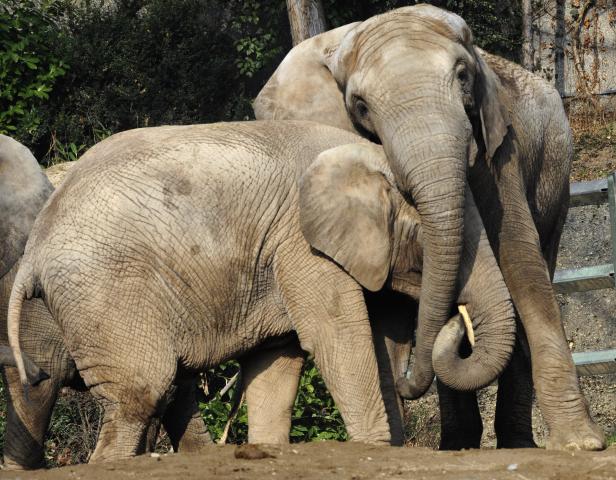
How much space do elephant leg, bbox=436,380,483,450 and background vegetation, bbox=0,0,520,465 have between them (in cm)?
593

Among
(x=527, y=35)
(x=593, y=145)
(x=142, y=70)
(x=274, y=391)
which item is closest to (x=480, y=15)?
(x=527, y=35)

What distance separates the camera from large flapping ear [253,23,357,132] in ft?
27.2

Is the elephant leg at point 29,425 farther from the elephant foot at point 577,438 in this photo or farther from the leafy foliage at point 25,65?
the leafy foliage at point 25,65

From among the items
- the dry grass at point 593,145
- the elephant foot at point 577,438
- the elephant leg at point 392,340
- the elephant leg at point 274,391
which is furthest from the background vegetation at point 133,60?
the elephant foot at point 577,438

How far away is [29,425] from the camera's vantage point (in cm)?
933

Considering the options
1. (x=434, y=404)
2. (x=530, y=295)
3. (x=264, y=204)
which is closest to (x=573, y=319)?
(x=434, y=404)

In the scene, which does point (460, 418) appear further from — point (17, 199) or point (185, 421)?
point (17, 199)

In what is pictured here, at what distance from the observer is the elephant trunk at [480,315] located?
7344mm

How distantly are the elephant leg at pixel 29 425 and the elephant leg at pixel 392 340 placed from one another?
223cm

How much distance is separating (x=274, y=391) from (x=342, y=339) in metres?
0.92

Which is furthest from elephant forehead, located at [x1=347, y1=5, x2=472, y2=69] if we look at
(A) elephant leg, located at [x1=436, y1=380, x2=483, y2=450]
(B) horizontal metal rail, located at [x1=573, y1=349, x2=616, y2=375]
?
(B) horizontal metal rail, located at [x1=573, y1=349, x2=616, y2=375]

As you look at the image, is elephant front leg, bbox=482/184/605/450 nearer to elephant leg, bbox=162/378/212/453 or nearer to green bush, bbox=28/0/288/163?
elephant leg, bbox=162/378/212/453

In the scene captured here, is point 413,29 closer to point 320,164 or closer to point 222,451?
point 320,164

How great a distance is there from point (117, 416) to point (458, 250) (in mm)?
1881
